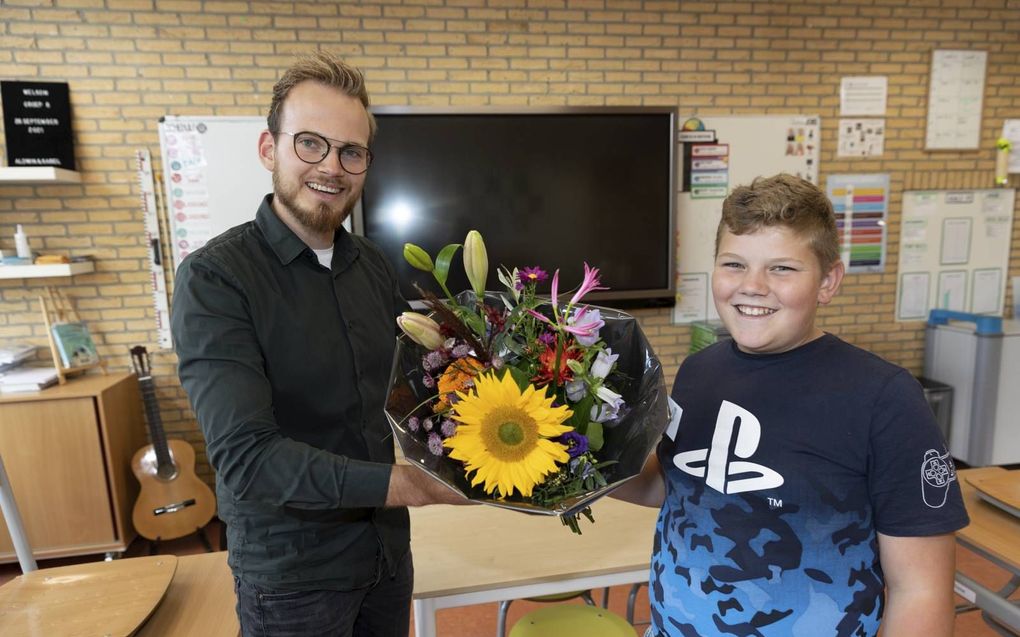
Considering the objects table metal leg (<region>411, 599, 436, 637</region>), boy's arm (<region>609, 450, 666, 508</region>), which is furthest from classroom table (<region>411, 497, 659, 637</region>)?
boy's arm (<region>609, 450, 666, 508</region>)

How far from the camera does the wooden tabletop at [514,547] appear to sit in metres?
1.45

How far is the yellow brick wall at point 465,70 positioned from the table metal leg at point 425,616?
2801 millimetres

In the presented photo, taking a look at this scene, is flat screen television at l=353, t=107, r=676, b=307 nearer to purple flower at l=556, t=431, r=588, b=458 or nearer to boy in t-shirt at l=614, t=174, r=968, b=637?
boy in t-shirt at l=614, t=174, r=968, b=637

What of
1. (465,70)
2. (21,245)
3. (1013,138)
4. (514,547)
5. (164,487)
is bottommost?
(164,487)

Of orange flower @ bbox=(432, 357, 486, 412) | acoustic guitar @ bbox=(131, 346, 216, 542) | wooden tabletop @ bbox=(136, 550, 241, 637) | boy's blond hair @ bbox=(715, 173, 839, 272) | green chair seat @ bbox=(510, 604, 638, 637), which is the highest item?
boy's blond hair @ bbox=(715, 173, 839, 272)

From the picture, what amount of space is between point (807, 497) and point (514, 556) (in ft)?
2.72

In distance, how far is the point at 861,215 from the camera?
414 cm

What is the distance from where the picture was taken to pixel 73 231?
338cm

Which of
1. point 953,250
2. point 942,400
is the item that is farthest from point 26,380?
point 953,250

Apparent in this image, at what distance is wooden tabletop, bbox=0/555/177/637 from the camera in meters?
1.14

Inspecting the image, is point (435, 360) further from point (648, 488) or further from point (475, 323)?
point (648, 488)

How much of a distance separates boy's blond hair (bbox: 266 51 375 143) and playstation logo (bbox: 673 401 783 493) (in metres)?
1.05

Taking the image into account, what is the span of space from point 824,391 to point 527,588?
0.89m

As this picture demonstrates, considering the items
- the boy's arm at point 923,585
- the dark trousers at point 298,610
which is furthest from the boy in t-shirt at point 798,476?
the dark trousers at point 298,610
